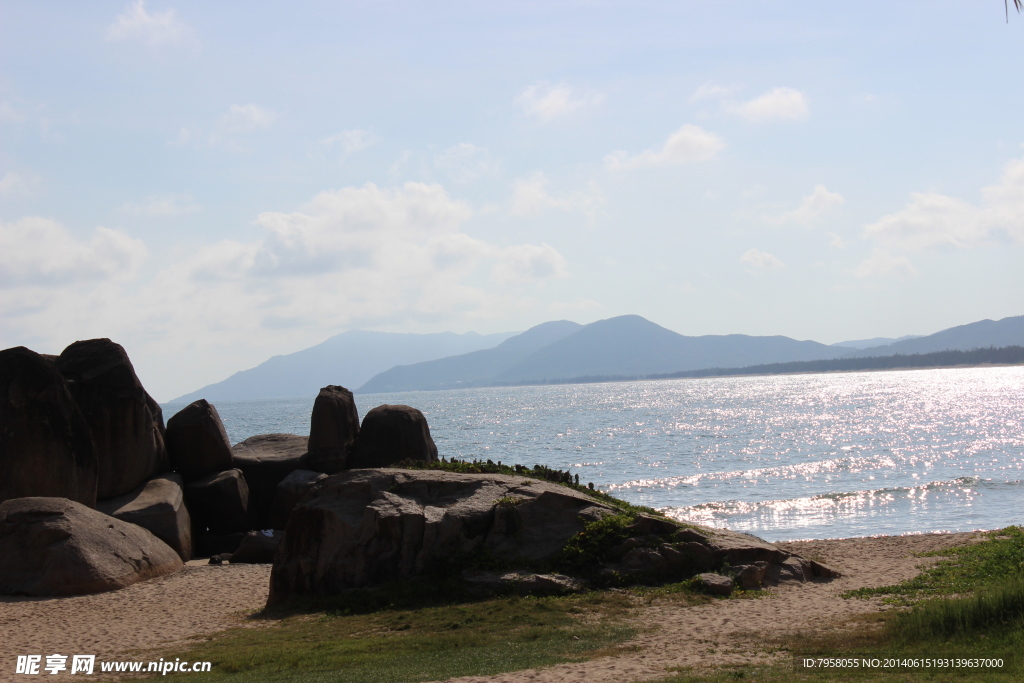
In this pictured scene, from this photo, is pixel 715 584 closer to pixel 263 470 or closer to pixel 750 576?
pixel 750 576

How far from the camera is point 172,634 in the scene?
14273 millimetres

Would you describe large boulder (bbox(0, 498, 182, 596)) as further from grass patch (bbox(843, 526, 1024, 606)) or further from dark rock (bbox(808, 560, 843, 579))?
grass patch (bbox(843, 526, 1024, 606))

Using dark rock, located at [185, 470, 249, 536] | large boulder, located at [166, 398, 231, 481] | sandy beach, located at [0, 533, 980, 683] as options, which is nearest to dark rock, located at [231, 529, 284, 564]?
sandy beach, located at [0, 533, 980, 683]

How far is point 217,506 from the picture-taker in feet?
80.7

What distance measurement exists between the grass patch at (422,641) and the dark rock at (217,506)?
10057 mm

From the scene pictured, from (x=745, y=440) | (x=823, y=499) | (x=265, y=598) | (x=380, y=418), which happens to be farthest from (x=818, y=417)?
(x=265, y=598)

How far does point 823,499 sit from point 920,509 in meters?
4.06

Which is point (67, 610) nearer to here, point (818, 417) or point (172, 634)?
point (172, 634)

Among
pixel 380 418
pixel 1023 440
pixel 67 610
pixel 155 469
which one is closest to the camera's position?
pixel 67 610

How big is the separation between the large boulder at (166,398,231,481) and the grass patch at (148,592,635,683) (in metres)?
A: 11.6

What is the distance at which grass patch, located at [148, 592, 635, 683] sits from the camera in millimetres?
11062

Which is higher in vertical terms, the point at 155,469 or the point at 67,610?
the point at 155,469

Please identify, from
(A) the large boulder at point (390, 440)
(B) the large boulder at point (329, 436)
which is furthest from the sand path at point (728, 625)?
(B) the large boulder at point (329, 436)

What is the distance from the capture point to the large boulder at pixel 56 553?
57.2 ft
